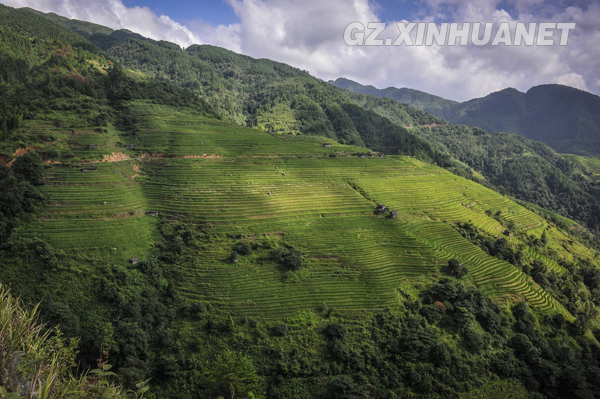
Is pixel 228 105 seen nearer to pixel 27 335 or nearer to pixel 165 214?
pixel 165 214

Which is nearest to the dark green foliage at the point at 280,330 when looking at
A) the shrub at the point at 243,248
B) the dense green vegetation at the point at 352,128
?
the shrub at the point at 243,248

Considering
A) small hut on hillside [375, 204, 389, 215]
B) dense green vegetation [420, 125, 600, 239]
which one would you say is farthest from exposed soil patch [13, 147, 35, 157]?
dense green vegetation [420, 125, 600, 239]

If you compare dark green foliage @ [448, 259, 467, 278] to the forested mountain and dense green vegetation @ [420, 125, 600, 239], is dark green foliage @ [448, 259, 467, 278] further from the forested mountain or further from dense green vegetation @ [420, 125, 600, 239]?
dense green vegetation @ [420, 125, 600, 239]

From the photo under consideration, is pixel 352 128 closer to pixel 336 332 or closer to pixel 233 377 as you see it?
pixel 336 332

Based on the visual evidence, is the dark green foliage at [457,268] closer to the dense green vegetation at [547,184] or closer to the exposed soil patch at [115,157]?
the exposed soil patch at [115,157]

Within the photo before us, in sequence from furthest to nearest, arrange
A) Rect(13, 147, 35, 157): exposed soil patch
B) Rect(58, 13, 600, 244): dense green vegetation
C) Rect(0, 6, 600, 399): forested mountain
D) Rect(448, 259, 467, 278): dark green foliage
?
Rect(58, 13, 600, 244): dense green vegetation → Rect(13, 147, 35, 157): exposed soil patch → Rect(448, 259, 467, 278): dark green foliage → Rect(0, 6, 600, 399): forested mountain

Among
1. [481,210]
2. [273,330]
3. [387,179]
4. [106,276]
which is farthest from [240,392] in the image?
[481,210]
